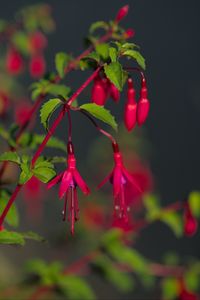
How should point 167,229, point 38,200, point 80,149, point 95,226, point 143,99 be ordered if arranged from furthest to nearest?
1. point 80,149
2. point 167,229
3. point 38,200
4. point 95,226
5. point 143,99

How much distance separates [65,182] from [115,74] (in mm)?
163

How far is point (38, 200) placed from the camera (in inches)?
93.0

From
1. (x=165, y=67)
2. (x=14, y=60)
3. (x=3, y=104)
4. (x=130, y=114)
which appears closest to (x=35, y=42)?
(x=14, y=60)

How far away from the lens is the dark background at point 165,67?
3.35 meters

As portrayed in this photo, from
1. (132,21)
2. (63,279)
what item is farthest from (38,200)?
(132,21)

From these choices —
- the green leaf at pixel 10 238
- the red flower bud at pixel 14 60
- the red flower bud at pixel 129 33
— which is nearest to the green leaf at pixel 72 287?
the green leaf at pixel 10 238

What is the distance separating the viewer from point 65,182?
78 cm

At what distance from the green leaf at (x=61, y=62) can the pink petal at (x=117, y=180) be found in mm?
258

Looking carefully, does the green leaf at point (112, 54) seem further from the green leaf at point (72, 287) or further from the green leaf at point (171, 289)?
the green leaf at point (171, 289)

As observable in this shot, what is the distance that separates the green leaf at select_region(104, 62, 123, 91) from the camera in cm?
77

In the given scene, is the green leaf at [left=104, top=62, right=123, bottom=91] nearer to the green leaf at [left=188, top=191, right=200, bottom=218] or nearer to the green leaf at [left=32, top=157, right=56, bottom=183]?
the green leaf at [left=32, top=157, right=56, bottom=183]

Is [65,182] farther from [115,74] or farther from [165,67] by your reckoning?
[165,67]

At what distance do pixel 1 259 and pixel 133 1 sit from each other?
2071 millimetres

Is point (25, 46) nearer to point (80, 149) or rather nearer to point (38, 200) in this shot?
point (38, 200)
